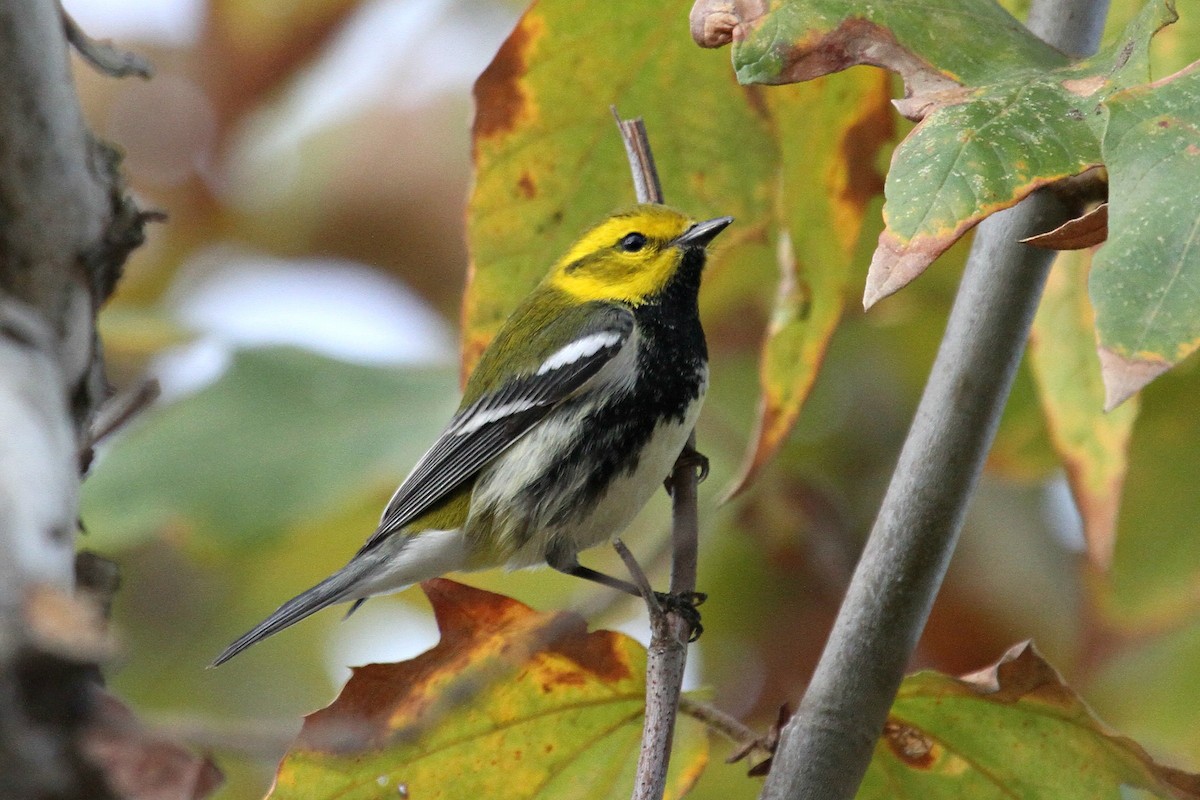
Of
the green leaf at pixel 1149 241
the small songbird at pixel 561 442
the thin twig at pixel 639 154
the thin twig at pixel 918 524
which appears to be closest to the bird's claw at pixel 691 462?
the small songbird at pixel 561 442

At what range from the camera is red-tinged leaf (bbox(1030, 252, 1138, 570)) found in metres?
1.77

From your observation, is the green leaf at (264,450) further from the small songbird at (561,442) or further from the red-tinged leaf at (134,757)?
the red-tinged leaf at (134,757)

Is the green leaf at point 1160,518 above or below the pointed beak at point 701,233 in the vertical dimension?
below

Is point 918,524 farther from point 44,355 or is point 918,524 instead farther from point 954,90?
point 44,355

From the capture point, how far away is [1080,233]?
3.69 feet

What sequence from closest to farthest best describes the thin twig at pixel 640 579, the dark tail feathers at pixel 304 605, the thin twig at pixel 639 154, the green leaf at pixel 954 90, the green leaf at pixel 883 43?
the green leaf at pixel 954 90 < the green leaf at pixel 883 43 < the thin twig at pixel 640 579 < the thin twig at pixel 639 154 < the dark tail feathers at pixel 304 605

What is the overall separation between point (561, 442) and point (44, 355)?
1825 millimetres

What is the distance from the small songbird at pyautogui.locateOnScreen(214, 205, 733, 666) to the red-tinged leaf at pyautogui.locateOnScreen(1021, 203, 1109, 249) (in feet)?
4.31

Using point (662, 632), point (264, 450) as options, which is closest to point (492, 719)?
point (662, 632)

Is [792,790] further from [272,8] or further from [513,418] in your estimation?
[272,8]

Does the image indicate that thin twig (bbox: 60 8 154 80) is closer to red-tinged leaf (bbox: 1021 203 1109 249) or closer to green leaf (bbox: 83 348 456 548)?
red-tinged leaf (bbox: 1021 203 1109 249)

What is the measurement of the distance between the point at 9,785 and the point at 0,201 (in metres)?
0.59

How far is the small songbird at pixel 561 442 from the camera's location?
8.32 ft

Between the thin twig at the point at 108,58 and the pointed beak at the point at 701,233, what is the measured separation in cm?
107
